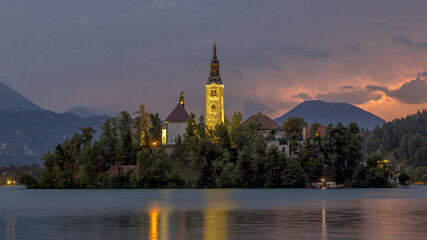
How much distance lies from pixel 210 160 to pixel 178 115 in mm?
42206

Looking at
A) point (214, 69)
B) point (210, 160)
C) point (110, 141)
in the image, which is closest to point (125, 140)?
point (110, 141)

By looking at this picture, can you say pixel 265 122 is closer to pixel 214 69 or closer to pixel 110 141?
pixel 214 69

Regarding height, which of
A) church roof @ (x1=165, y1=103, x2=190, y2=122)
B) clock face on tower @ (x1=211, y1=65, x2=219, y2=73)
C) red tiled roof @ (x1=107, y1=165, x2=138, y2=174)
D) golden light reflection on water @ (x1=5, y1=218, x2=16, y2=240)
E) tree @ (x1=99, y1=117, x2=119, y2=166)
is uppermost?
clock face on tower @ (x1=211, y1=65, x2=219, y2=73)

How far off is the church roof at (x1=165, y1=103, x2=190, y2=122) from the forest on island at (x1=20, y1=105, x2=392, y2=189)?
16743mm

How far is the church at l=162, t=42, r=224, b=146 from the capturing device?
188m

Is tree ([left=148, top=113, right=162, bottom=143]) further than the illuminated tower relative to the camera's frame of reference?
No

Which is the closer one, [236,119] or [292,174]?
[292,174]

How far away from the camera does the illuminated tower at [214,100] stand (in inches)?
7392

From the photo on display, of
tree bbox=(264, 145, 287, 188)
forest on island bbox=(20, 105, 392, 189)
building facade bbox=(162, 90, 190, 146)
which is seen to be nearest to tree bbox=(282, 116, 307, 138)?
forest on island bbox=(20, 105, 392, 189)

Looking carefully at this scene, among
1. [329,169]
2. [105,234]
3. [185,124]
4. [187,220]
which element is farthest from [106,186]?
[105,234]

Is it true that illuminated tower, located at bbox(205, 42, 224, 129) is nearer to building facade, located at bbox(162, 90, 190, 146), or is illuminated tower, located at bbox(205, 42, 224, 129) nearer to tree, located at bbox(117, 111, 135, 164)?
building facade, located at bbox(162, 90, 190, 146)

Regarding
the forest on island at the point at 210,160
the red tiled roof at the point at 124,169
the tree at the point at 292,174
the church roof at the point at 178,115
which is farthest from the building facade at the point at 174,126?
the tree at the point at 292,174

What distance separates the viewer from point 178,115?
193 meters

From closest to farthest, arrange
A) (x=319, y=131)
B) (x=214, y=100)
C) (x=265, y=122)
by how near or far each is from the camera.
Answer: (x=319, y=131) < (x=265, y=122) < (x=214, y=100)
